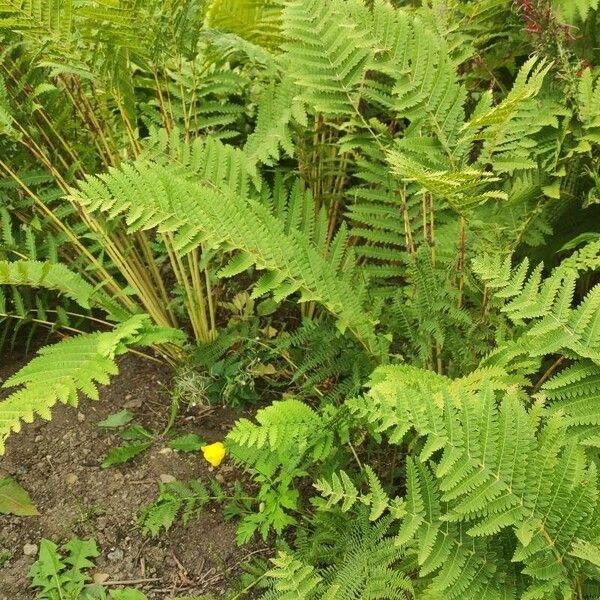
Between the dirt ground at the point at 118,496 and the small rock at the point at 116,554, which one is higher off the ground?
the dirt ground at the point at 118,496

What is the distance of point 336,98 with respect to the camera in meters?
1.80

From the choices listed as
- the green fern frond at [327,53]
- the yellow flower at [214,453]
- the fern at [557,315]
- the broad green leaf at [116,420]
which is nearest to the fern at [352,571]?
the yellow flower at [214,453]

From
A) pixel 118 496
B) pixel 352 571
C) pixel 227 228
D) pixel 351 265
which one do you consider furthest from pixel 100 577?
pixel 351 265

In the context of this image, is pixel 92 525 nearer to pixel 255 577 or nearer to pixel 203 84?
pixel 255 577

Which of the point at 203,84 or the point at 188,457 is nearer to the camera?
the point at 188,457

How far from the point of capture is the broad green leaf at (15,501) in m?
1.78

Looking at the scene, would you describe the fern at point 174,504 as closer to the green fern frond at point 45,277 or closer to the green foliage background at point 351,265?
the green foliage background at point 351,265

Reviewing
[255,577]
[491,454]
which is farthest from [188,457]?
[491,454]

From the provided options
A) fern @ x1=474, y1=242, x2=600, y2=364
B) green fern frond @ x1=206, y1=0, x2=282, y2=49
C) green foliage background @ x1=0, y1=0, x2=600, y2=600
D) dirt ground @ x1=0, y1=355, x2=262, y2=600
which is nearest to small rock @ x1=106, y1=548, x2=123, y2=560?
dirt ground @ x1=0, y1=355, x2=262, y2=600

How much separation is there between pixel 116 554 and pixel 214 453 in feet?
1.12

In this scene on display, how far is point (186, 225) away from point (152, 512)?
0.74 metres

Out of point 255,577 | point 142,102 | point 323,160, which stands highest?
point 142,102

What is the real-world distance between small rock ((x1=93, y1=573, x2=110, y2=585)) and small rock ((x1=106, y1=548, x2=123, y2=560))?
0.14ft

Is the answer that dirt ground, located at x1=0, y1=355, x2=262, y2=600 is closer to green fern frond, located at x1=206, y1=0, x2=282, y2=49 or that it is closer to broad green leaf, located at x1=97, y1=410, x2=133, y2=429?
broad green leaf, located at x1=97, y1=410, x2=133, y2=429
